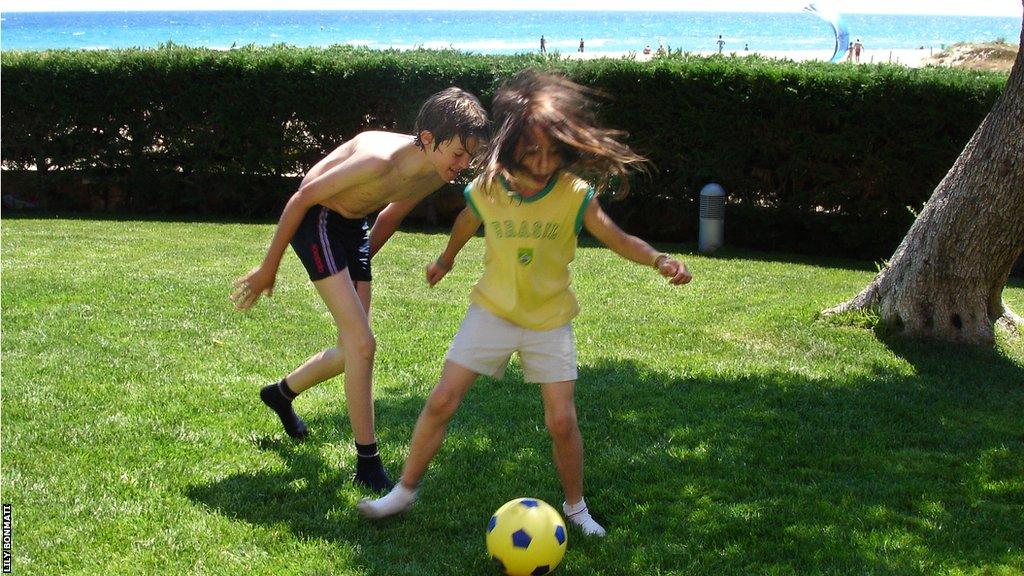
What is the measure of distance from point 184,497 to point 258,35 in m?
126

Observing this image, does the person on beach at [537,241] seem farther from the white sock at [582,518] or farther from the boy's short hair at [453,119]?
the boy's short hair at [453,119]

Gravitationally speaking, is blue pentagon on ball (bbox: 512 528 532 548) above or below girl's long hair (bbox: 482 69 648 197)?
below

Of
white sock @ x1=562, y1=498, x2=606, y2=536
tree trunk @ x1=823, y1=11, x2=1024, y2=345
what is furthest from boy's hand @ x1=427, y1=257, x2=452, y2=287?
tree trunk @ x1=823, y1=11, x2=1024, y2=345

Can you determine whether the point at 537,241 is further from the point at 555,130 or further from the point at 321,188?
the point at 321,188

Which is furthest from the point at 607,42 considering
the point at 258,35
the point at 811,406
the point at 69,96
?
the point at 811,406

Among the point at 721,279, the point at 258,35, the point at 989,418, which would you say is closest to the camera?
the point at 989,418

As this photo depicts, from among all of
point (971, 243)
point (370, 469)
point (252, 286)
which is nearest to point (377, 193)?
point (252, 286)

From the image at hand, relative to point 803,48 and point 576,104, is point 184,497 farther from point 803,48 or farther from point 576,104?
point 803,48

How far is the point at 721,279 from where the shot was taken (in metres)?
9.99

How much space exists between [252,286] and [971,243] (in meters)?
5.20

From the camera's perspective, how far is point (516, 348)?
3.92 meters

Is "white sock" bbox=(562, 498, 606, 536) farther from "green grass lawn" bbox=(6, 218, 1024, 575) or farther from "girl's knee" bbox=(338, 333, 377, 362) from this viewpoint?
"girl's knee" bbox=(338, 333, 377, 362)

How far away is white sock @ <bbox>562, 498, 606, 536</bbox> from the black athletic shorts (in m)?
1.44

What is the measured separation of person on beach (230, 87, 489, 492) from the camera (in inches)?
162
